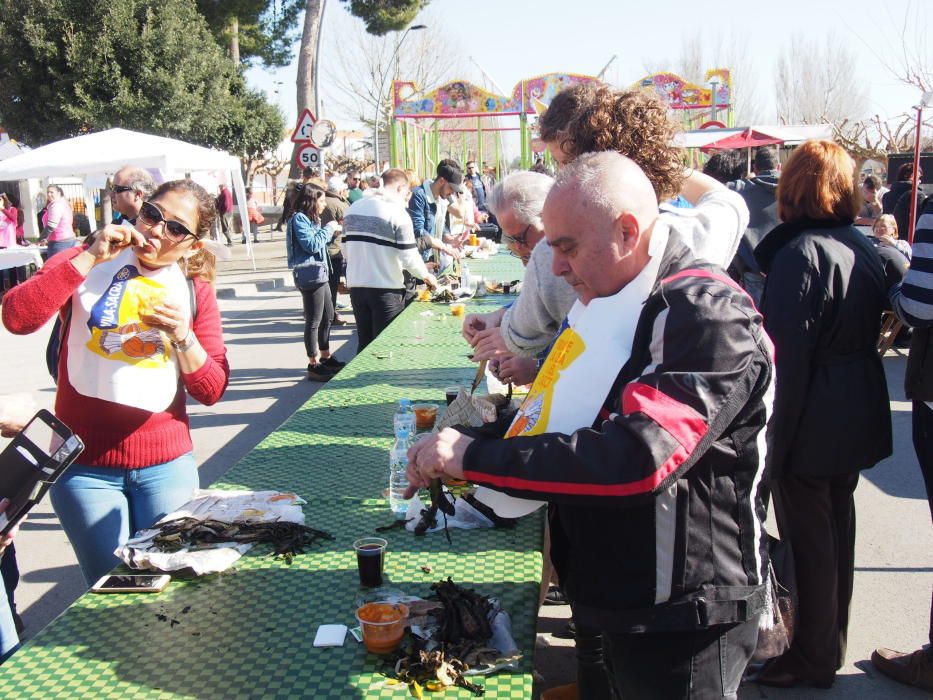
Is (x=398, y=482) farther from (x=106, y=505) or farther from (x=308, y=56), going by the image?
(x=308, y=56)

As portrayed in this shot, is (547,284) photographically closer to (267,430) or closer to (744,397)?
(744,397)

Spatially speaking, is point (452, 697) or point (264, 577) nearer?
point (452, 697)

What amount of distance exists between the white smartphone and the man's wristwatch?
75 cm

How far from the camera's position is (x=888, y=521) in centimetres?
468

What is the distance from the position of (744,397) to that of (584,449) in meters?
0.31

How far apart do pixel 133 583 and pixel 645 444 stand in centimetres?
148

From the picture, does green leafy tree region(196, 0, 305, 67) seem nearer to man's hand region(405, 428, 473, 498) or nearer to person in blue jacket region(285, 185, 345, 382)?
person in blue jacket region(285, 185, 345, 382)

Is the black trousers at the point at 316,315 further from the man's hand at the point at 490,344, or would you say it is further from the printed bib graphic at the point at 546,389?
the printed bib graphic at the point at 546,389

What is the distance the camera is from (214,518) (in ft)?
8.11

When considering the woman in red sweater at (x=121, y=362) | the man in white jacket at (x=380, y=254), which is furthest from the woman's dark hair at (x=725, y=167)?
the woman in red sweater at (x=121, y=362)

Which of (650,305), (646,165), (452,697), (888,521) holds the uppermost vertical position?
(646,165)

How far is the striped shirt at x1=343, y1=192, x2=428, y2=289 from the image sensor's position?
22.5ft

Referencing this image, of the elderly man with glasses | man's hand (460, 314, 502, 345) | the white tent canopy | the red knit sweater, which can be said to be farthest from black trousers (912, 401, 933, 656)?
the white tent canopy

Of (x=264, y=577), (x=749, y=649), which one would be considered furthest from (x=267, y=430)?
(x=749, y=649)
